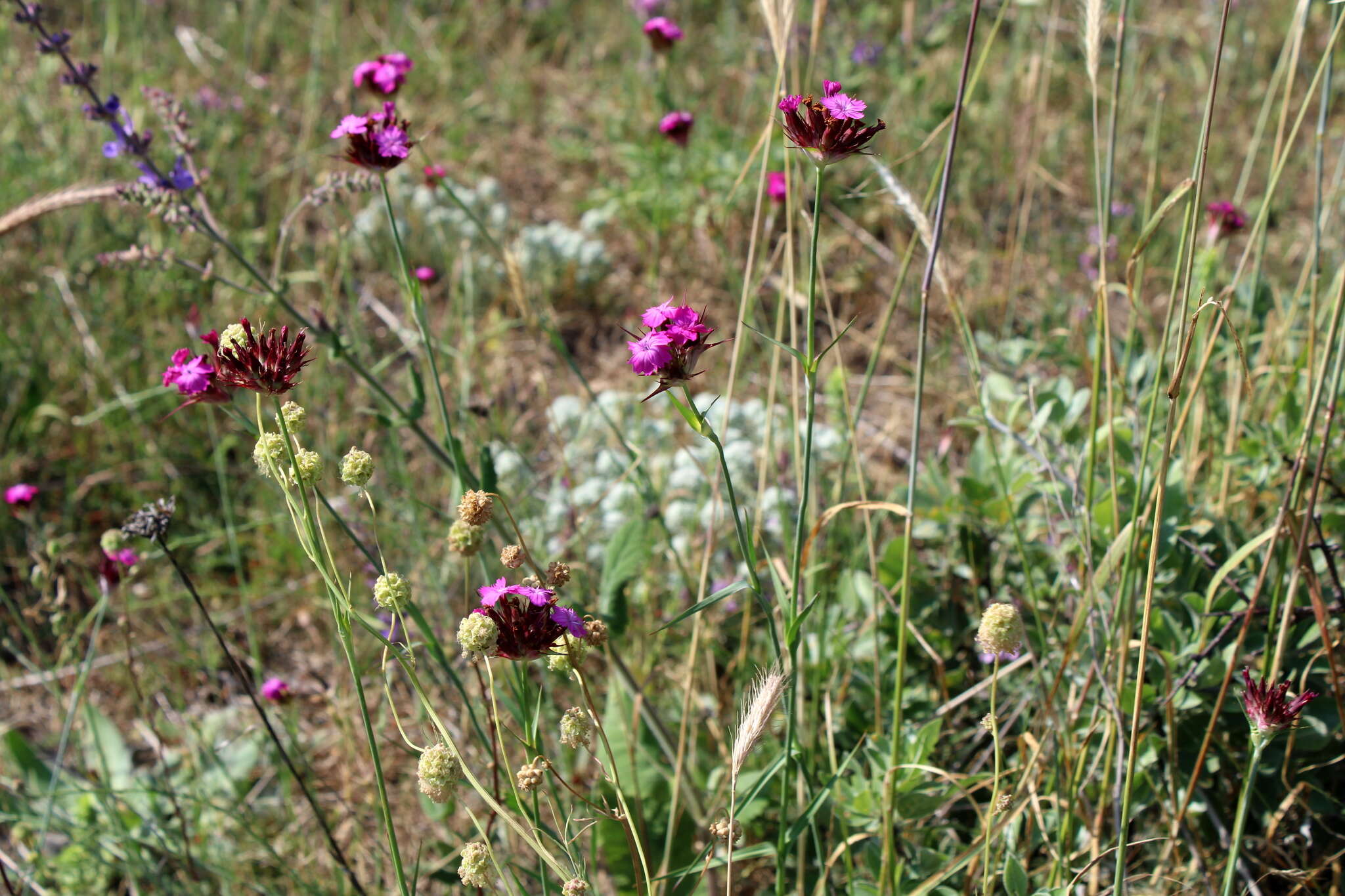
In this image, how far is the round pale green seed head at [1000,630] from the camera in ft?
2.96

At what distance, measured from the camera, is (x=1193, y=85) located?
132 inches

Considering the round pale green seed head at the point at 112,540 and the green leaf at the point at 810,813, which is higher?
the round pale green seed head at the point at 112,540

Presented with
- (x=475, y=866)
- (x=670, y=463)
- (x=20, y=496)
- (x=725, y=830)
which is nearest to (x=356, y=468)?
(x=475, y=866)

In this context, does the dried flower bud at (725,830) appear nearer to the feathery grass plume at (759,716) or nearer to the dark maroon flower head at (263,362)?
the feathery grass plume at (759,716)

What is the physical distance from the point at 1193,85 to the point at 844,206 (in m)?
1.39

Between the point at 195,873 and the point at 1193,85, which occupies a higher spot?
the point at 1193,85

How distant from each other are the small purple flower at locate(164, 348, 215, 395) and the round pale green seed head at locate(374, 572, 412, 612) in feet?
0.84

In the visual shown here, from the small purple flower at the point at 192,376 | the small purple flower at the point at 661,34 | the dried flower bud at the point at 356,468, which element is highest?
the small purple flower at the point at 661,34

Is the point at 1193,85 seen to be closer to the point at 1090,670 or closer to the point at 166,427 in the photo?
the point at 1090,670

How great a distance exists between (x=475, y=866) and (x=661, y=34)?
1.65 metres

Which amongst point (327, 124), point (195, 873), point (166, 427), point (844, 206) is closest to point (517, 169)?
point (327, 124)

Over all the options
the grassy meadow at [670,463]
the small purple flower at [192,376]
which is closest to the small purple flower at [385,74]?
the grassy meadow at [670,463]

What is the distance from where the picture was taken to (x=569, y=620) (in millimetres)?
876

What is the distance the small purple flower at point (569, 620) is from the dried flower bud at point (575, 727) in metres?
0.07
